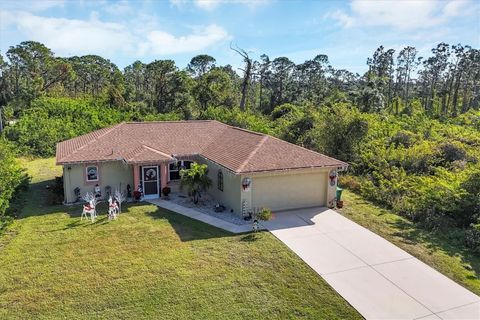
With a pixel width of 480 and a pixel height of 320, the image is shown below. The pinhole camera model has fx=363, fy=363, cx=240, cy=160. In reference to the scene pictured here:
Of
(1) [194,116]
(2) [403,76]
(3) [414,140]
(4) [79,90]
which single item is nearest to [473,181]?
(3) [414,140]

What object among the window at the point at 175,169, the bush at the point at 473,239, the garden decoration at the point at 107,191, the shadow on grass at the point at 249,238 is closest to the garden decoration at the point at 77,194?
the garden decoration at the point at 107,191

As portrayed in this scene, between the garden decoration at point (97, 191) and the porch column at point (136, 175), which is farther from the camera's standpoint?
the porch column at point (136, 175)

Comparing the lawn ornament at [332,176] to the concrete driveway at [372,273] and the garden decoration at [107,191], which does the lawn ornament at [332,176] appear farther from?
the garden decoration at [107,191]

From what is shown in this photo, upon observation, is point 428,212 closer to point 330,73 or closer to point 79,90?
point 330,73

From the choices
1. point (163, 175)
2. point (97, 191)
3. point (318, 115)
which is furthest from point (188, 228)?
point (318, 115)

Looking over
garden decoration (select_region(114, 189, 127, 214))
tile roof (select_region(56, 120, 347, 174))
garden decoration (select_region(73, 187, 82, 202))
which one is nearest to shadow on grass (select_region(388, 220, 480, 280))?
tile roof (select_region(56, 120, 347, 174))

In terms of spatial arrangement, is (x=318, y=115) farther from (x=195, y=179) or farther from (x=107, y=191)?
(x=107, y=191)
